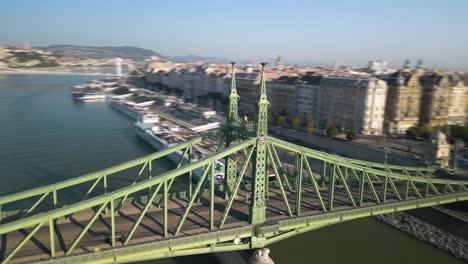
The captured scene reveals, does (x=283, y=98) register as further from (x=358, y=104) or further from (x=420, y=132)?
(x=420, y=132)

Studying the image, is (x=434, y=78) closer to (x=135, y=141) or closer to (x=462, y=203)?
(x=462, y=203)

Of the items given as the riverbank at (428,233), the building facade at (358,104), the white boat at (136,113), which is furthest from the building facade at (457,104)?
the white boat at (136,113)

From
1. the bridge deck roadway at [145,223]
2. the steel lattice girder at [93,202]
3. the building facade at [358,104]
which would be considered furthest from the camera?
the building facade at [358,104]

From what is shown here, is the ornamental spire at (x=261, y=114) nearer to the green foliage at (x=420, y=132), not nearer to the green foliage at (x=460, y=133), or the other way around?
the green foliage at (x=460, y=133)

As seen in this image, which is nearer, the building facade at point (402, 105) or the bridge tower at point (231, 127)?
the bridge tower at point (231, 127)

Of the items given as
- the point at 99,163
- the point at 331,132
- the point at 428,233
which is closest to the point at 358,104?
the point at 331,132

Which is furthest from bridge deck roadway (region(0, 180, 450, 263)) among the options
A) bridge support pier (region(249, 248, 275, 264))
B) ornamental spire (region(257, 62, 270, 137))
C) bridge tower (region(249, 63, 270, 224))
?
ornamental spire (region(257, 62, 270, 137))
